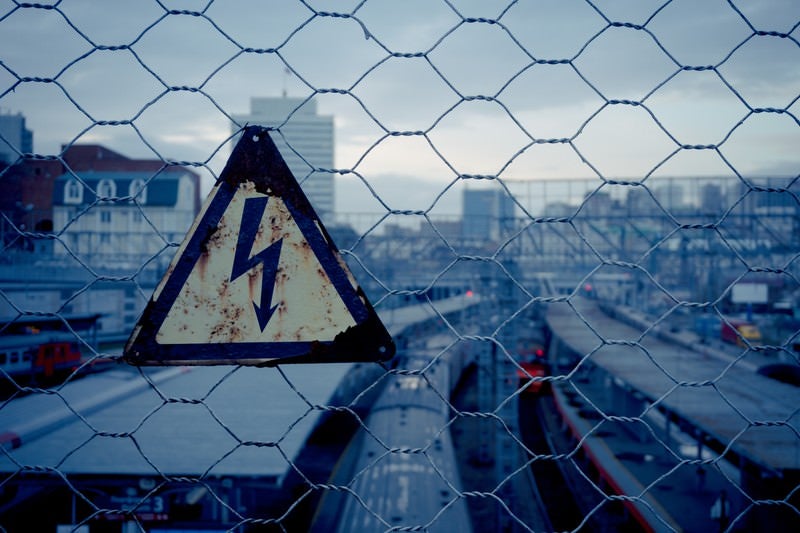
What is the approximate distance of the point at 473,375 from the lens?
642 inches

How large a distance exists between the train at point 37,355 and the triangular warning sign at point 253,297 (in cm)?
123

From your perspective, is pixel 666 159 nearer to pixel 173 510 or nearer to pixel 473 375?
pixel 173 510

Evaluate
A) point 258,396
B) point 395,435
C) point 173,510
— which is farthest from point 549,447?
point 173,510

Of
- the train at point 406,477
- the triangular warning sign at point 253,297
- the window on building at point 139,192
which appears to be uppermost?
the window on building at point 139,192

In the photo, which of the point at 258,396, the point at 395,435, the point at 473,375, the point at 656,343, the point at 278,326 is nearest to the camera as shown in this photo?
the point at 278,326

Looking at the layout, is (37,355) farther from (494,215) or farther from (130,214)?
(494,215)

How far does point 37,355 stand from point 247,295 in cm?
513

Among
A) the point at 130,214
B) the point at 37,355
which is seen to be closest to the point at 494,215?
the point at 37,355

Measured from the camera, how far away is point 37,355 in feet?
17.3

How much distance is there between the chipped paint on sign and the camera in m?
1.12

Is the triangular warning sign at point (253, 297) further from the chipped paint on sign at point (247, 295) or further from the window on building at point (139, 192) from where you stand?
the window on building at point (139, 192)

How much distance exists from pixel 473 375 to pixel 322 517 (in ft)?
35.3

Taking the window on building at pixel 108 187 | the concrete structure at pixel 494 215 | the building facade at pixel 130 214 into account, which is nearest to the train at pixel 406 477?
the concrete structure at pixel 494 215

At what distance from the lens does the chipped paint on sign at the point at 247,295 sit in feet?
3.69
